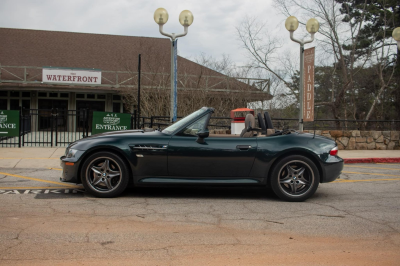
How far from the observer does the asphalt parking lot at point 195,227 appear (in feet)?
12.6

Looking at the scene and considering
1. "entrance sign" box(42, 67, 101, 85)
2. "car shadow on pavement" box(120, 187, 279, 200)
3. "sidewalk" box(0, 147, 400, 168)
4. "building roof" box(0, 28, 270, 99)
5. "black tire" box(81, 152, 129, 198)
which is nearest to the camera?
"black tire" box(81, 152, 129, 198)

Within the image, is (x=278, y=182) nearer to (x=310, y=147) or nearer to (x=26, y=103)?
(x=310, y=147)

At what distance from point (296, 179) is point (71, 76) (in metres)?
22.1

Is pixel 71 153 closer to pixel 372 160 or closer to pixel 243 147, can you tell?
pixel 243 147

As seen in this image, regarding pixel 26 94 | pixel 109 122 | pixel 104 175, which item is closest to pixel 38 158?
pixel 109 122

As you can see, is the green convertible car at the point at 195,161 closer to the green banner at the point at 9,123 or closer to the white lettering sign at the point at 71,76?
the green banner at the point at 9,123

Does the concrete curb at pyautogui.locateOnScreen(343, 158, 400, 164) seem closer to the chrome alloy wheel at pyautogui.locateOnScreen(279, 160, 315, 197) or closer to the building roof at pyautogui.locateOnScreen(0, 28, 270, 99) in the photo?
the chrome alloy wheel at pyautogui.locateOnScreen(279, 160, 315, 197)

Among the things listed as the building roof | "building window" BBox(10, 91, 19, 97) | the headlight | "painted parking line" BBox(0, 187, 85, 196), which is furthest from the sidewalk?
"building window" BBox(10, 91, 19, 97)

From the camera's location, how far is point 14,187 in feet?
23.4

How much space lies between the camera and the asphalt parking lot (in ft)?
12.6

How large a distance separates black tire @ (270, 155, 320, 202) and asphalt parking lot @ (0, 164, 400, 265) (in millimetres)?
157

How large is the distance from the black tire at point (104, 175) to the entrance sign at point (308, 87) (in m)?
8.95

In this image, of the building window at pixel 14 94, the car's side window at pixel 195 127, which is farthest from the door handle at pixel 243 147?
the building window at pixel 14 94

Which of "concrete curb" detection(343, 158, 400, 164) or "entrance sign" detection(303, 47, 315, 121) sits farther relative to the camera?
"entrance sign" detection(303, 47, 315, 121)
